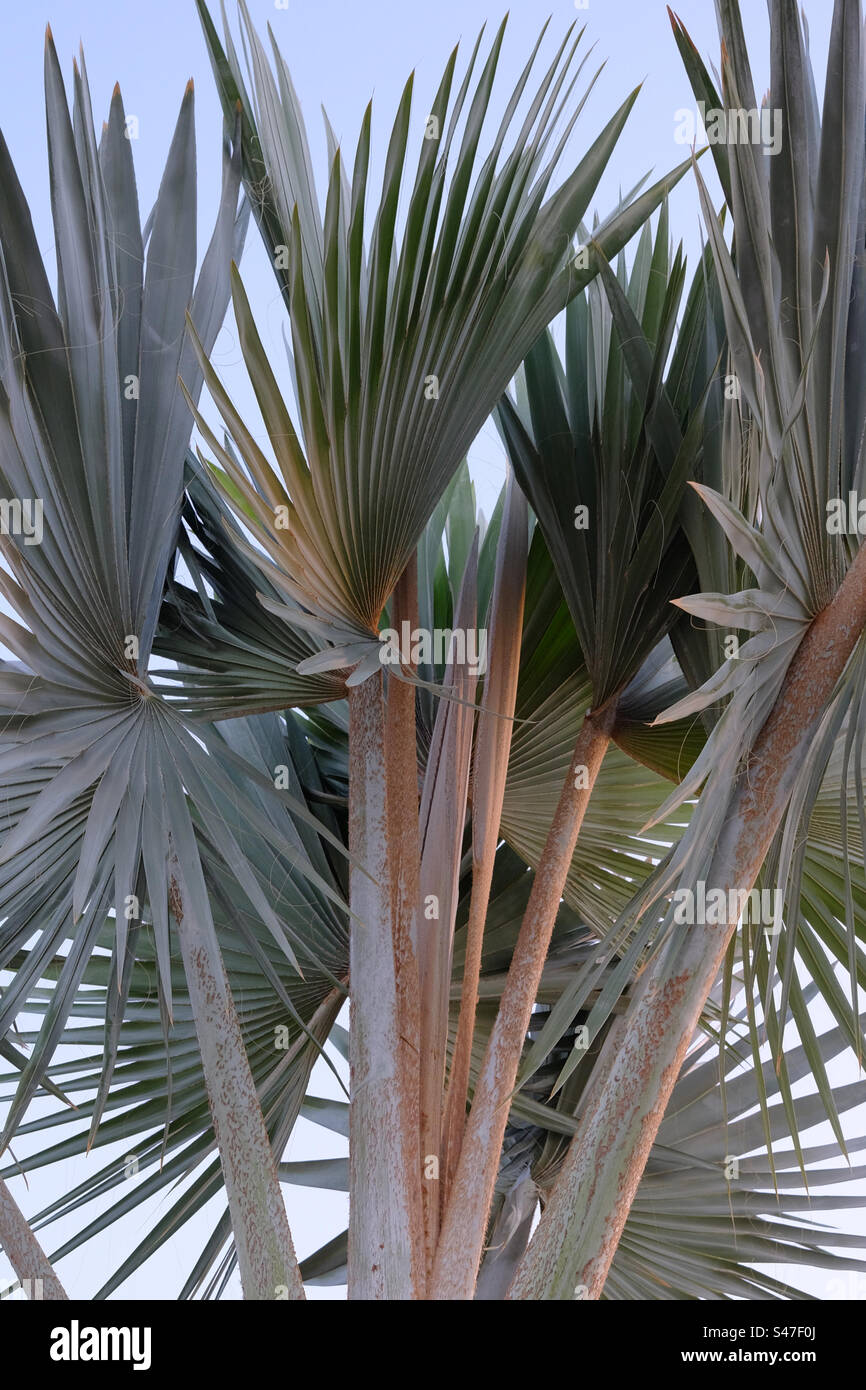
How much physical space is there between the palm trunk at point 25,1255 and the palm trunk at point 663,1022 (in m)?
0.56

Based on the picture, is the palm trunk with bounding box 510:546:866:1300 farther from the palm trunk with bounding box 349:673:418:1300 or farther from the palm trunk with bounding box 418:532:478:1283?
the palm trunk with bounding box 418:532:478:1283

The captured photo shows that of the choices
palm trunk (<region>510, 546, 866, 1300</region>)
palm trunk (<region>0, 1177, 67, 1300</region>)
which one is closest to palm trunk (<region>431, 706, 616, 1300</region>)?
palm trunk (<region>510, 546, 866, 1300</region>)

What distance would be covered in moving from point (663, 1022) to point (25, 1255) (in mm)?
837

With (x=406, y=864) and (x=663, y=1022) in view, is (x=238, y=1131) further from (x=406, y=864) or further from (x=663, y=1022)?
(x=663, y=1022)

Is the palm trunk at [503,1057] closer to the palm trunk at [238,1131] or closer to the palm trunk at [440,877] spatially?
the palm trunk at [440,877]

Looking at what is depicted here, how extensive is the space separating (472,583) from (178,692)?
49 centimetres

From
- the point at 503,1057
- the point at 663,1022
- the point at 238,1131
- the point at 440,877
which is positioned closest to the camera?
the point at 663,1022

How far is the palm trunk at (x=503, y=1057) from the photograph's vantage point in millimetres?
1527

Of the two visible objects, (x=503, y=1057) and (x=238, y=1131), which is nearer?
(x=238, y=1131)

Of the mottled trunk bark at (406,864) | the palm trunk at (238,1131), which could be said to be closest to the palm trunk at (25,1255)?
the palm trunk at (238,1131)

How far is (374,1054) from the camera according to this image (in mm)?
1544

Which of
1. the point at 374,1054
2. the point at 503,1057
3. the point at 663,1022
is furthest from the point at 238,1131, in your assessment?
the point at 663,1022

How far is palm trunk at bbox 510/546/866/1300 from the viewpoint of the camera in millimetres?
1347

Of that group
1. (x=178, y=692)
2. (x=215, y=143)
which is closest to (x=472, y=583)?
(x=178, y=692)
